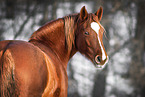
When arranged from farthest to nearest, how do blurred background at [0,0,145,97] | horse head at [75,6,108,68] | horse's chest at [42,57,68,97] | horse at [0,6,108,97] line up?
blurred background at [0,0,145,97] → horse head at [75,6,108,68] → horse's chest at [42,57,68,97] → horse at [0,6,108,97]

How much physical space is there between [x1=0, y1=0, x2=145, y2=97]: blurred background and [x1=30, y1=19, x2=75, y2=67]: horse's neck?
2.00 meters

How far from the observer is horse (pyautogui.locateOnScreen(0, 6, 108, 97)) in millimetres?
623

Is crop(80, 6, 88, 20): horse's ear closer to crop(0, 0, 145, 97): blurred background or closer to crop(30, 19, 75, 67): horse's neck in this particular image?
crop(30, 19, 75, 67): horse's neck

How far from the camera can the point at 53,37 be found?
98cm

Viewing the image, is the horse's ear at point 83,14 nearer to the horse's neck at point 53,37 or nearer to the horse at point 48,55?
the horse at point 48,55

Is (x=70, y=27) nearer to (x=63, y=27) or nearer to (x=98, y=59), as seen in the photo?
(x=63, y=27)

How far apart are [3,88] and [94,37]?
0.53 meters

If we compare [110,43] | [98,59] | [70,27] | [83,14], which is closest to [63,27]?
[70,27]

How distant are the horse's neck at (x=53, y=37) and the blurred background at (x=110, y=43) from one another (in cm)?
200

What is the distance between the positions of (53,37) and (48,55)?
0.19 meters

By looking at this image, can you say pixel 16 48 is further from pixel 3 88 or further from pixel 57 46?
pixel 57 46


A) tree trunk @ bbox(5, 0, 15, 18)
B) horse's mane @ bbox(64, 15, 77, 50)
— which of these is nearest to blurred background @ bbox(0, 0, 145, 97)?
tree trunk @ bbox(5, 0, 15, 18)

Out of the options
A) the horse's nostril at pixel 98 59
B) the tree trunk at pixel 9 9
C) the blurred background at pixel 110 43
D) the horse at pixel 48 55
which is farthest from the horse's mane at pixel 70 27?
the tree trunk at pixel 9 9

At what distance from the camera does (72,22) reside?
3.20ft
